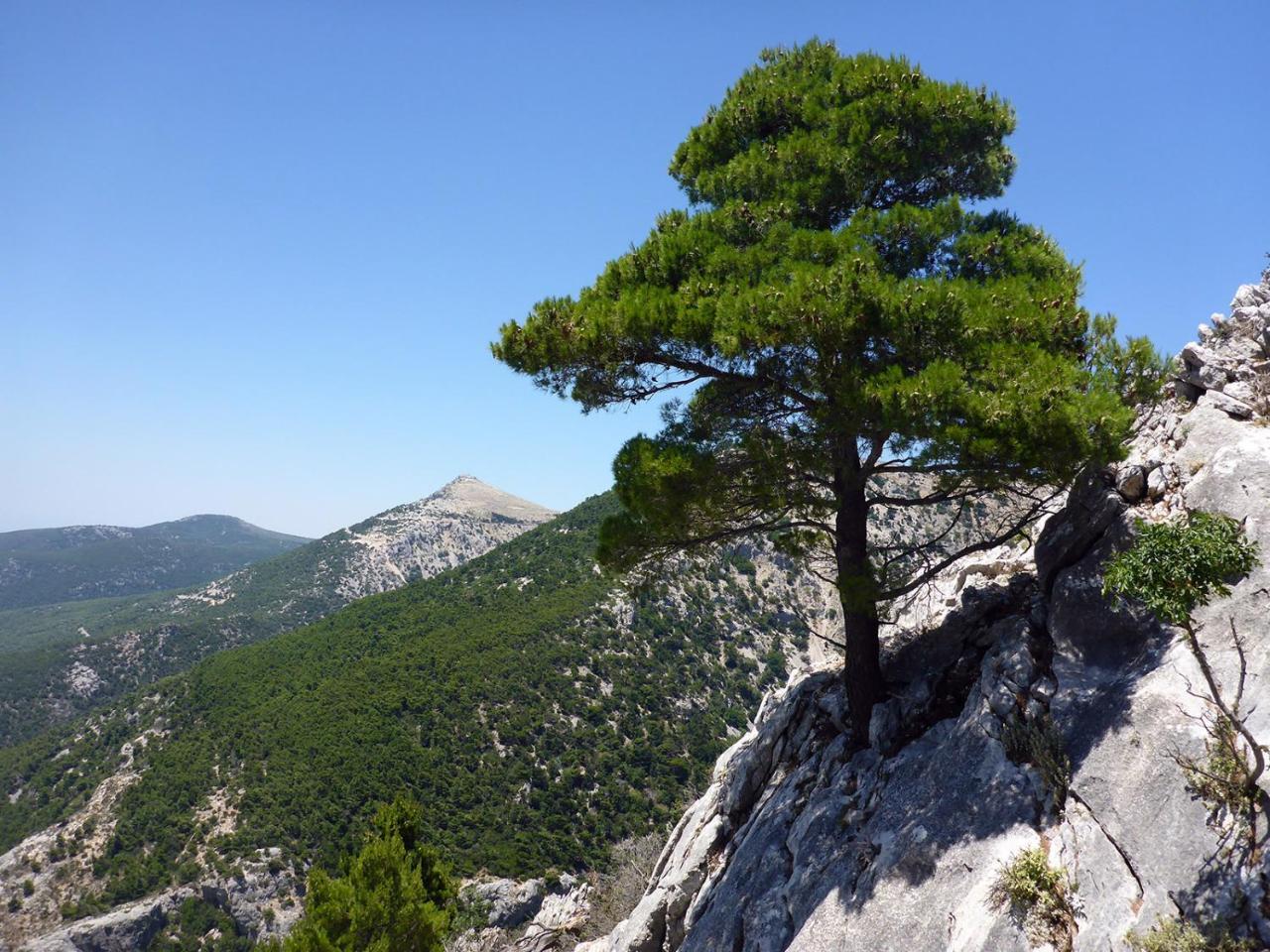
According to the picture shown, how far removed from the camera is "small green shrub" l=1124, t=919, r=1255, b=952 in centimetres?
462

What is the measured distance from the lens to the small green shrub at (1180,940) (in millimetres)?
4617

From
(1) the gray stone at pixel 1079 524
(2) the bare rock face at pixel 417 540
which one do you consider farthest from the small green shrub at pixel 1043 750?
(2) the bare rock face at pixel 417 540

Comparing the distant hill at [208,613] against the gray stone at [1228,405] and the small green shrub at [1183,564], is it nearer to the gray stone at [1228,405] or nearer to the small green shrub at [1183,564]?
the small green shrub at [1183,564]

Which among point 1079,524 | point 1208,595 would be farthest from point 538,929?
point 1208,595

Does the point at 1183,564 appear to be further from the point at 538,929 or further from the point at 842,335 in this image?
the point at 538,929

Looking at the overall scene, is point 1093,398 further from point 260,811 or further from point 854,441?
point 260,811

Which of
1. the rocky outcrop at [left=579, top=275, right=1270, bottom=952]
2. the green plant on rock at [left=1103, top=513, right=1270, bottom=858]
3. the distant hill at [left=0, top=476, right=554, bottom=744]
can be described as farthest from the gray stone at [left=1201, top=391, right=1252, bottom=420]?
the distant hill at [left=0, top=476, right=554, bottom=744]

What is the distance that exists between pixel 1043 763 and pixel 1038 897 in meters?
1.35

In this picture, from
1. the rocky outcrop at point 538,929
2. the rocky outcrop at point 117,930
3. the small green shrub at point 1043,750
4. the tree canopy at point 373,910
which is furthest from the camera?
the rocky outcrop at point 117,930

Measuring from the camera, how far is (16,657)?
104 metres

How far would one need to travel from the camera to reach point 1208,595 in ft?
21.2

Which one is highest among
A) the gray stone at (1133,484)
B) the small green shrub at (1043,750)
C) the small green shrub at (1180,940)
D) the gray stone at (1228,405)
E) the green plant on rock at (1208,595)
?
the gray stone at (1228,405)

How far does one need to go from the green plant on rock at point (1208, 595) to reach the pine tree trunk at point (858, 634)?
2.88 meters

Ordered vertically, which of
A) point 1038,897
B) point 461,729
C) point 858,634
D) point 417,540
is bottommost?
point 461,729
